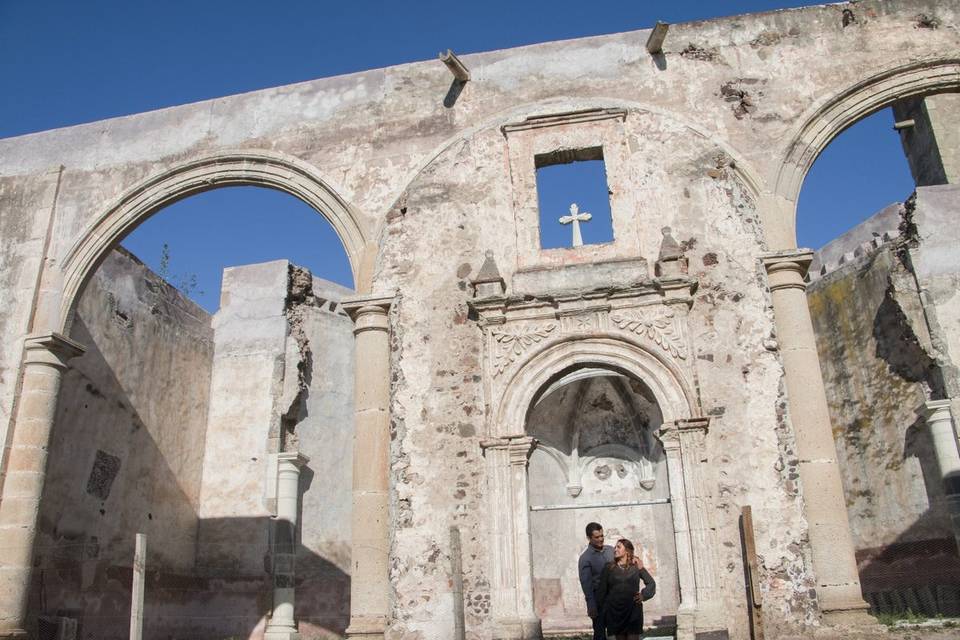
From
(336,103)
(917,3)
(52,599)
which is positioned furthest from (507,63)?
(52,599)

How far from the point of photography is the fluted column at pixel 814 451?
7219 millimetres

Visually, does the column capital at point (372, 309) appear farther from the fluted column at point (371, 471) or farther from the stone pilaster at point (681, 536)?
the stone pilaster at point (681, 536)

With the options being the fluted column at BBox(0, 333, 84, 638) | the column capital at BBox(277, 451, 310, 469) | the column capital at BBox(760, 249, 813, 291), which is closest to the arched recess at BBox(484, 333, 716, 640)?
the column capital at BBox(760, 249, 813, 291)

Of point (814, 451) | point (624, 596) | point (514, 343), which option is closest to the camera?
point (624, 596)

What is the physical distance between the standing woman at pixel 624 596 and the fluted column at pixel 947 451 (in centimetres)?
742

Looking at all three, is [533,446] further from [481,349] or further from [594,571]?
[594,571]

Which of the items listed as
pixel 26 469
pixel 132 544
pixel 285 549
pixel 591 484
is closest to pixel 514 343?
pixel 26 469

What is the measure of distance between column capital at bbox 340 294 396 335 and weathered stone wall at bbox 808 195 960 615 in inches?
283

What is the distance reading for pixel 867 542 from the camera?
13.1 metres

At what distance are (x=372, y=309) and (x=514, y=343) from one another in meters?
1.68

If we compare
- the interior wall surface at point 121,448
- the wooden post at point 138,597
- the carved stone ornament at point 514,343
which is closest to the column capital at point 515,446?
the carved stone ornament at point 514,343

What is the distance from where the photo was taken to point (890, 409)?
13133 millimetres

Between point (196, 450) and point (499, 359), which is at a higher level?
point (196, 450)

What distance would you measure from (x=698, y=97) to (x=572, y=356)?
3.36 meters
